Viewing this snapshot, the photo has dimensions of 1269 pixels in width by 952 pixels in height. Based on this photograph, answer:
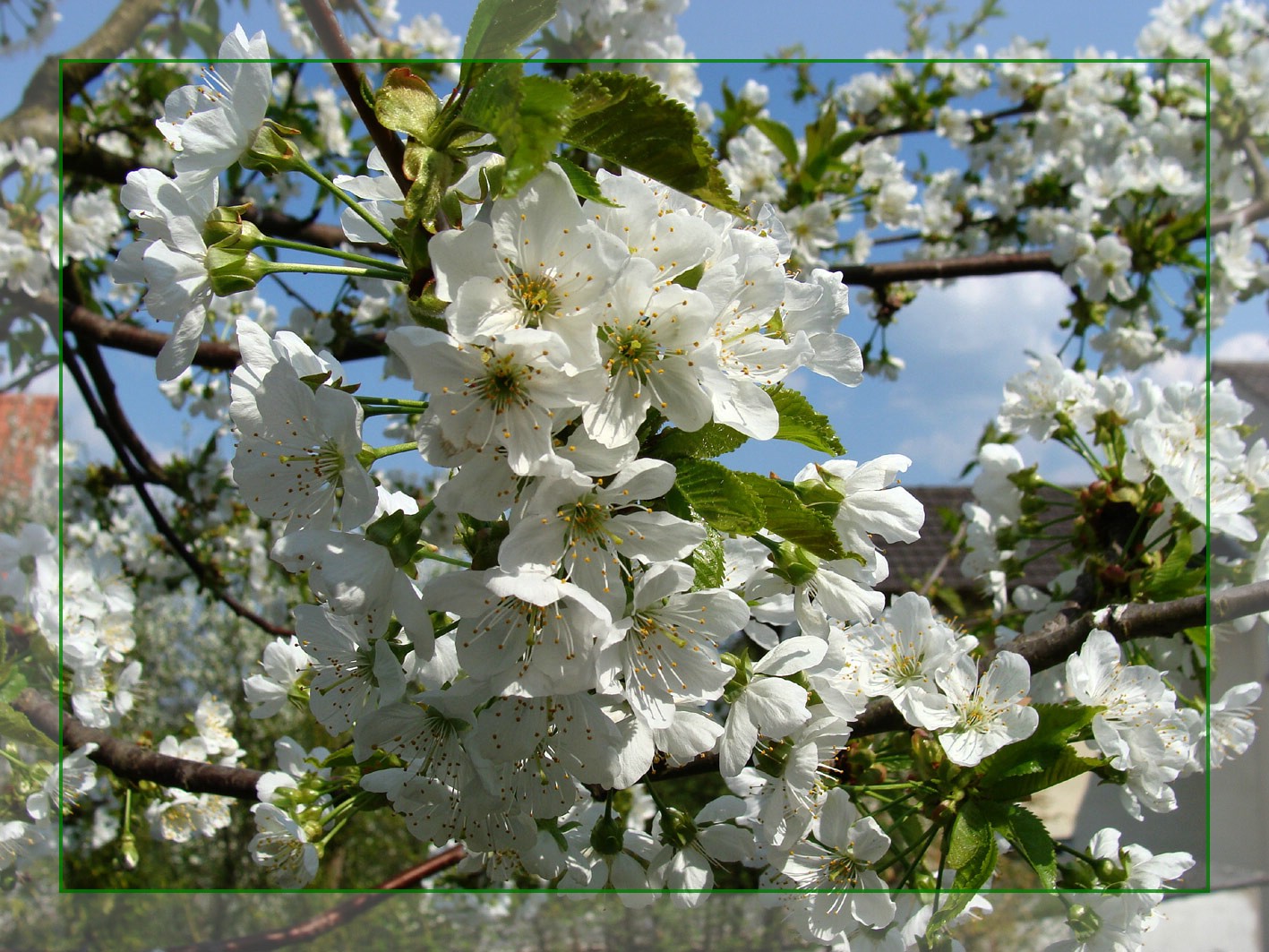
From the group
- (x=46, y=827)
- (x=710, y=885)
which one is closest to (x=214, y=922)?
(x=46, y=827)

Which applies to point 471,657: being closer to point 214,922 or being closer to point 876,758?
point 876,758

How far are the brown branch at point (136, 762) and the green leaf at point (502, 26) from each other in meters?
1.16

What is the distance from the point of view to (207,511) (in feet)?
10.4

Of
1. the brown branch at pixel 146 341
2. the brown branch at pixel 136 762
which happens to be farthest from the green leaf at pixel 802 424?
the brown branch at pixel 146 341

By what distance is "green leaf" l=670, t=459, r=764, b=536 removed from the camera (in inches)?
28.2

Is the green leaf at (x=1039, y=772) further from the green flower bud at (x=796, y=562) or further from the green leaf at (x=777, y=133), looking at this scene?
the green leaf at (x=777, y=133)

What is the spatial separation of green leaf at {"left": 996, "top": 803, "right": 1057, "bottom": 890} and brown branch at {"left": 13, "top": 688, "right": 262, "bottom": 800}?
43.3 inches

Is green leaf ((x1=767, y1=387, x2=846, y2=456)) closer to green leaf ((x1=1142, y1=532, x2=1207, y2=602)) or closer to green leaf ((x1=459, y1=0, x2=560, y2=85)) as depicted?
green leaf ((x1=459, y1=0, x2=560, y2=85))

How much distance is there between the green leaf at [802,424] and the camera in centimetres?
79

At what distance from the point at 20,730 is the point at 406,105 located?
1315 mm

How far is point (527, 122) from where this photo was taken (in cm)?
60

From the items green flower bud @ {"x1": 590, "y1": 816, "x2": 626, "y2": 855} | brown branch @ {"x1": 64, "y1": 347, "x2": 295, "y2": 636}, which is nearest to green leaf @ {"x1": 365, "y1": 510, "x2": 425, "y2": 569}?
green flower bud @ {"x1": 590, "y1": 816, "x2": 626, "y2": 855}

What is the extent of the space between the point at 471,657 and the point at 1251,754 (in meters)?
2.15

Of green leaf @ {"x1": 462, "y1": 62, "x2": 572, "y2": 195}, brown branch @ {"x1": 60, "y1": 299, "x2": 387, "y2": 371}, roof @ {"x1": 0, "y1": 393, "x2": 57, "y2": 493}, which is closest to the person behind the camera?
green leaf @ {"x1": 462, "y1": 62, "x2": 572, "y2": 195}
